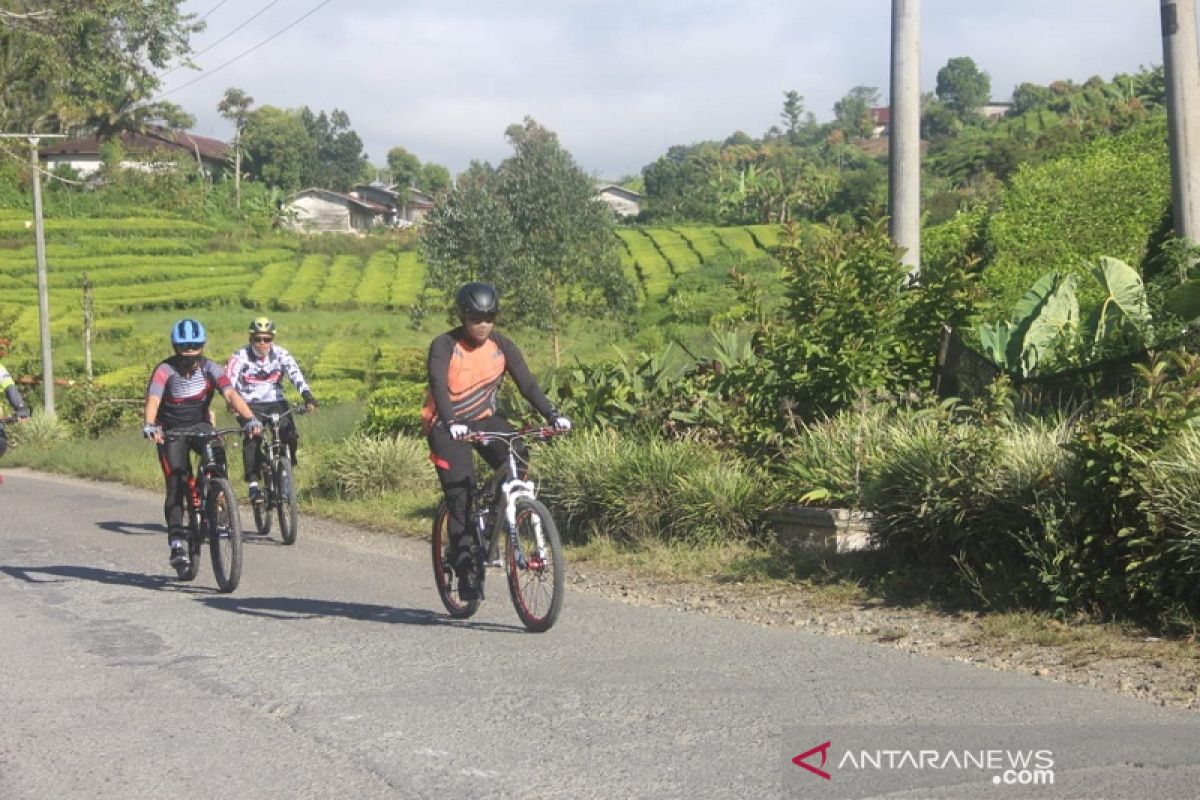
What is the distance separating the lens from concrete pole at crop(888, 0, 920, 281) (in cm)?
1189

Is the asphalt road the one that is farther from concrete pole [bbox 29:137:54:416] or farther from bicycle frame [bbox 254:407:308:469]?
concrete pole [bbox 29:137:54:416]

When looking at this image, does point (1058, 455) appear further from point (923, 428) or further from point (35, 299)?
point (35, 299)

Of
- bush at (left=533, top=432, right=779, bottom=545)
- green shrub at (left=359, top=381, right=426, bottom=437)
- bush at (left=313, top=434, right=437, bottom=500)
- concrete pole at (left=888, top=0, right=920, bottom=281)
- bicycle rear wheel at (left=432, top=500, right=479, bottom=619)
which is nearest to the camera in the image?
bicycle rear wheel at (left=432, top=500, right=479, bottom=619)

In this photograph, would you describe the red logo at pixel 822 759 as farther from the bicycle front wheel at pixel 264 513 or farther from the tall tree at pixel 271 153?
the tall tree at pixel 271 153

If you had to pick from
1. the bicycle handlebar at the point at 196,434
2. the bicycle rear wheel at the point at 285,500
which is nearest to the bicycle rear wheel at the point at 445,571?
the bicycle handlebar at the point at 196,434

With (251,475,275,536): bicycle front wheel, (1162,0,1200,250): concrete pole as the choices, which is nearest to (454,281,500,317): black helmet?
(1162,0,1200,250): concrete pole

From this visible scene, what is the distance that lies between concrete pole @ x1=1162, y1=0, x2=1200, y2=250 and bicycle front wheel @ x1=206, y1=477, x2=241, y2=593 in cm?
688

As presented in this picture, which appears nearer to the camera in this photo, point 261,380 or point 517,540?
point 517,540

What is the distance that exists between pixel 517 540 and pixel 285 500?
18.5ft

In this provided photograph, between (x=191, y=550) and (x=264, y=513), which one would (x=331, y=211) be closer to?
(x=264, y=513)

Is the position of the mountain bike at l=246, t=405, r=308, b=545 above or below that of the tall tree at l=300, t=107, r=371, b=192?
below

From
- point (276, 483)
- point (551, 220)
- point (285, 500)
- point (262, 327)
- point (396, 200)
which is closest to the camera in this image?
point (285, 500)

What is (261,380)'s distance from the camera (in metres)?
14.0

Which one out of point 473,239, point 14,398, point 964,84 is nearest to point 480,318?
point 14,398
